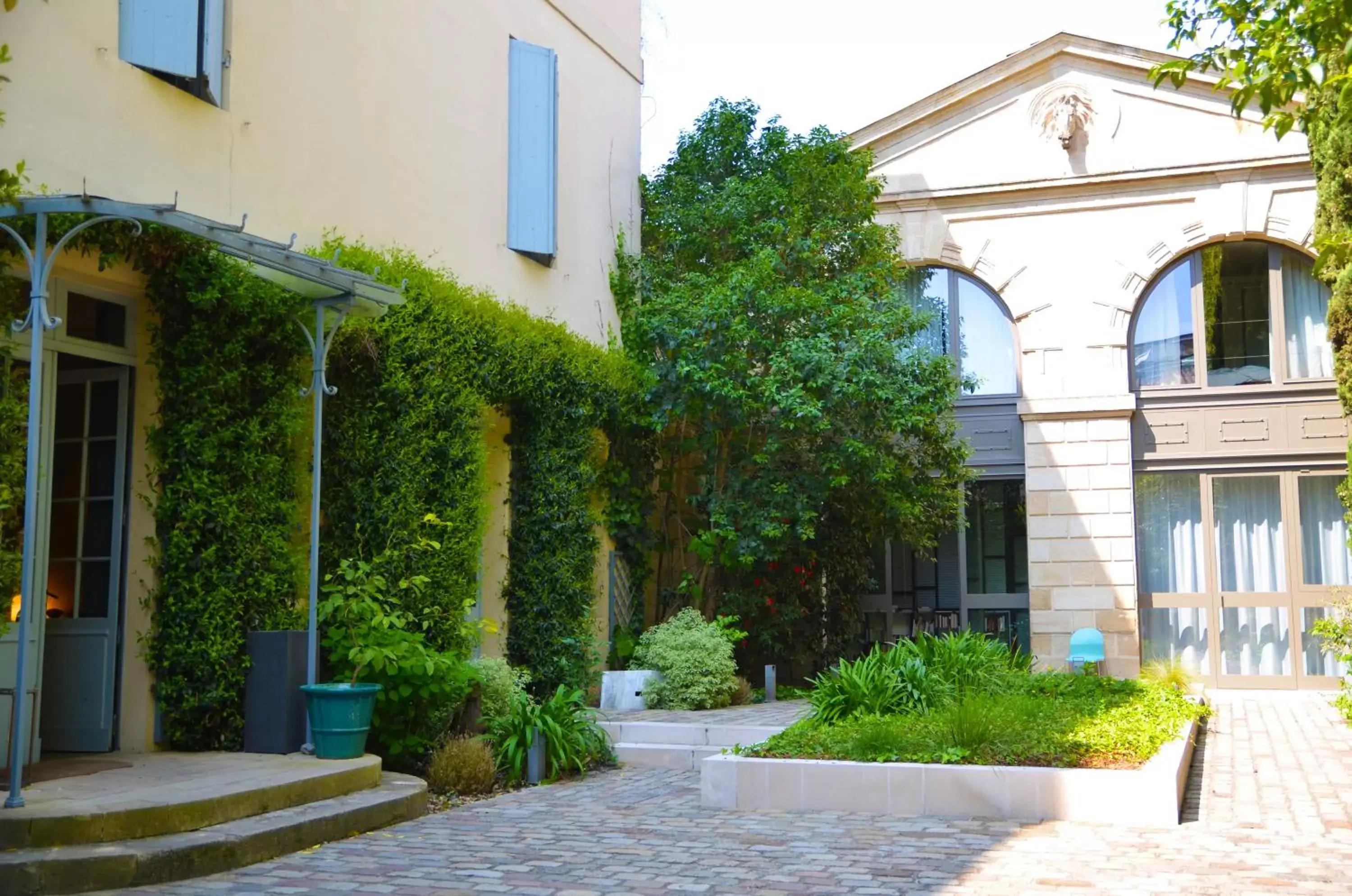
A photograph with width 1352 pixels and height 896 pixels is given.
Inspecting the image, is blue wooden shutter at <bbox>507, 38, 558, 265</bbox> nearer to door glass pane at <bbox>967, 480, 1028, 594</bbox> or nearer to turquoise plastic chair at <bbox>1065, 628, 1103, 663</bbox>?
door glass pane at <bbox>967, 480, 1028, 594</bbox>

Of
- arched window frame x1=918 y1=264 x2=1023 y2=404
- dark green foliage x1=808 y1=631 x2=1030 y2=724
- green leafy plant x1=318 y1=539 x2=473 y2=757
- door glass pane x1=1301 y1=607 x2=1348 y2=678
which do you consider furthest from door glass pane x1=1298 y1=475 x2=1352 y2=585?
green leafy plant x1=318 y1=539 x2=473 y2=757

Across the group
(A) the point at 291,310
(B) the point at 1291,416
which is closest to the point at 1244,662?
(B) the point at 1291,416

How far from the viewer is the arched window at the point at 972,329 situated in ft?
52.4

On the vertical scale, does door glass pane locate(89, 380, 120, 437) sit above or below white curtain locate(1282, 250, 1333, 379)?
below

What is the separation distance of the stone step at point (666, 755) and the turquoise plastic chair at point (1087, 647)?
243 inches

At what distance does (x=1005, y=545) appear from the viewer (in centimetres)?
1582

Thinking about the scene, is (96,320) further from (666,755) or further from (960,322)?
(960,322)

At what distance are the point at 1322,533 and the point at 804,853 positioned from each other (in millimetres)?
10947

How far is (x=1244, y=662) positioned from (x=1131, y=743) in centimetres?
764

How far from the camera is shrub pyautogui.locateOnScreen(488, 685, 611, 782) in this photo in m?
8.75

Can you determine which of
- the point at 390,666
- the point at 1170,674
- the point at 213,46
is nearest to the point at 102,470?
the point at 390,666

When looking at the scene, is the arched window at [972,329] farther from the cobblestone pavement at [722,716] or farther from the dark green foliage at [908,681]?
the cobblestone pavement at [722,716]

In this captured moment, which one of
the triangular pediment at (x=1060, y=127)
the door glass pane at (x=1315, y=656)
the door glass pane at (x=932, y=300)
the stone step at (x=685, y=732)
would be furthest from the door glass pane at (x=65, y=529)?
the door glass pane at (x=1315, y=656)

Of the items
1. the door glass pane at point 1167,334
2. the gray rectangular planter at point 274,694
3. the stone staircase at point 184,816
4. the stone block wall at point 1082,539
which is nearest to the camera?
the stone staircase at point 184,816
